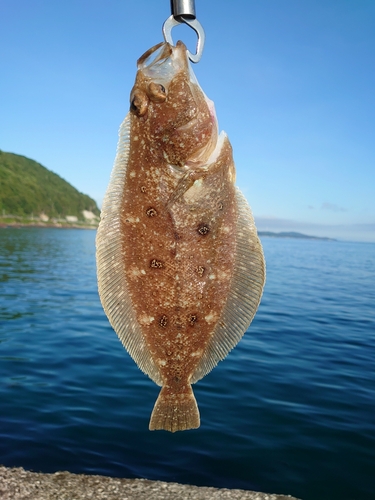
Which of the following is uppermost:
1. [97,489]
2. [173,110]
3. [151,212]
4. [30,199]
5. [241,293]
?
[30,199]

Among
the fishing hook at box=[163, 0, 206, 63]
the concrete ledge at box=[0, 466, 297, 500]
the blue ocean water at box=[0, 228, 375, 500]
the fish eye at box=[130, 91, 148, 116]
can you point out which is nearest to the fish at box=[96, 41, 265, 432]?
the fish eye at box=[130, 91, 148, 116]

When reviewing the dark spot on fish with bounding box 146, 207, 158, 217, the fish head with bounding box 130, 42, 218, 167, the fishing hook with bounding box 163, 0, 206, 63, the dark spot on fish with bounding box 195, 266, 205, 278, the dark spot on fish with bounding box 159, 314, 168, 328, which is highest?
the fishing hook with bounding box 163, 0, 206, 63

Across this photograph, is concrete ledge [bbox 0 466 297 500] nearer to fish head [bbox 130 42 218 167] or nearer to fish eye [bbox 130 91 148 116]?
fish head [bbox 130 42 218 167]

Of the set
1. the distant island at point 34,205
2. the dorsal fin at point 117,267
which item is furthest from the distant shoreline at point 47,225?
the dorsal fin at point 117,267

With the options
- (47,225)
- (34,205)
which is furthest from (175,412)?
(34,205)

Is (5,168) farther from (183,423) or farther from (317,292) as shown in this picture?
(183,423)

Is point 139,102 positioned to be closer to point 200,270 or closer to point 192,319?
point 200,270
